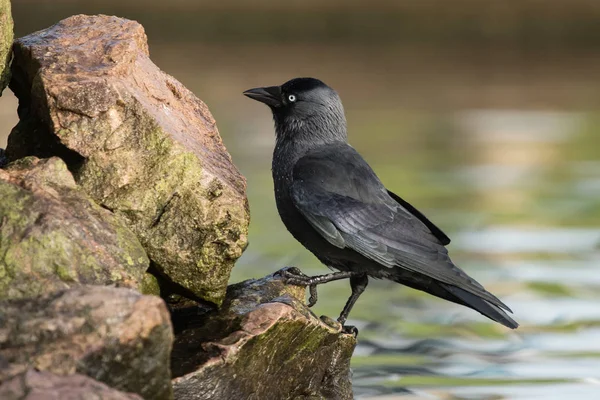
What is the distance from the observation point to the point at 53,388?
421cm

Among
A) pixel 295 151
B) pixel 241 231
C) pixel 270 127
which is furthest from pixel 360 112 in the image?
pixel 241 231

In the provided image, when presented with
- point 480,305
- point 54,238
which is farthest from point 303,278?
point 54,238

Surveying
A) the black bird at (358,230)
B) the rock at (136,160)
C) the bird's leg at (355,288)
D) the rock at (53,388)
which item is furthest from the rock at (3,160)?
the rock at (53,388)

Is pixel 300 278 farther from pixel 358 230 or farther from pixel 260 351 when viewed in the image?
pixel 260 351

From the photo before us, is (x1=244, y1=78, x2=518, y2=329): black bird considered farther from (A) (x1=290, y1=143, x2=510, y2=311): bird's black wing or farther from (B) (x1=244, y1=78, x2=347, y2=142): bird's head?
(B) (x1=244, y1=78, x2=347, y2=142): bird's head

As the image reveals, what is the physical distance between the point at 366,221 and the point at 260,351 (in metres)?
1.37

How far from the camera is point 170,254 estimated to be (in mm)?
5914

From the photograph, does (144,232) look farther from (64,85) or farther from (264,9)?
(264,9)

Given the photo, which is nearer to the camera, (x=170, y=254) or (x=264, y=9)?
(x=170, y=254)

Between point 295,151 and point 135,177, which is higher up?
point 295,151

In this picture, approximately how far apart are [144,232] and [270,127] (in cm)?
1186

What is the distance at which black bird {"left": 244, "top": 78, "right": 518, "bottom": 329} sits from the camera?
679 centimetres

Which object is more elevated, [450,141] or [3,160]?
[450,141]

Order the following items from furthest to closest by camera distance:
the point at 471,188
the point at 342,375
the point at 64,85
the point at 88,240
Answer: the point at 471,188 < the point at 342,375 < the point at 64,85 < the point at 88,240
